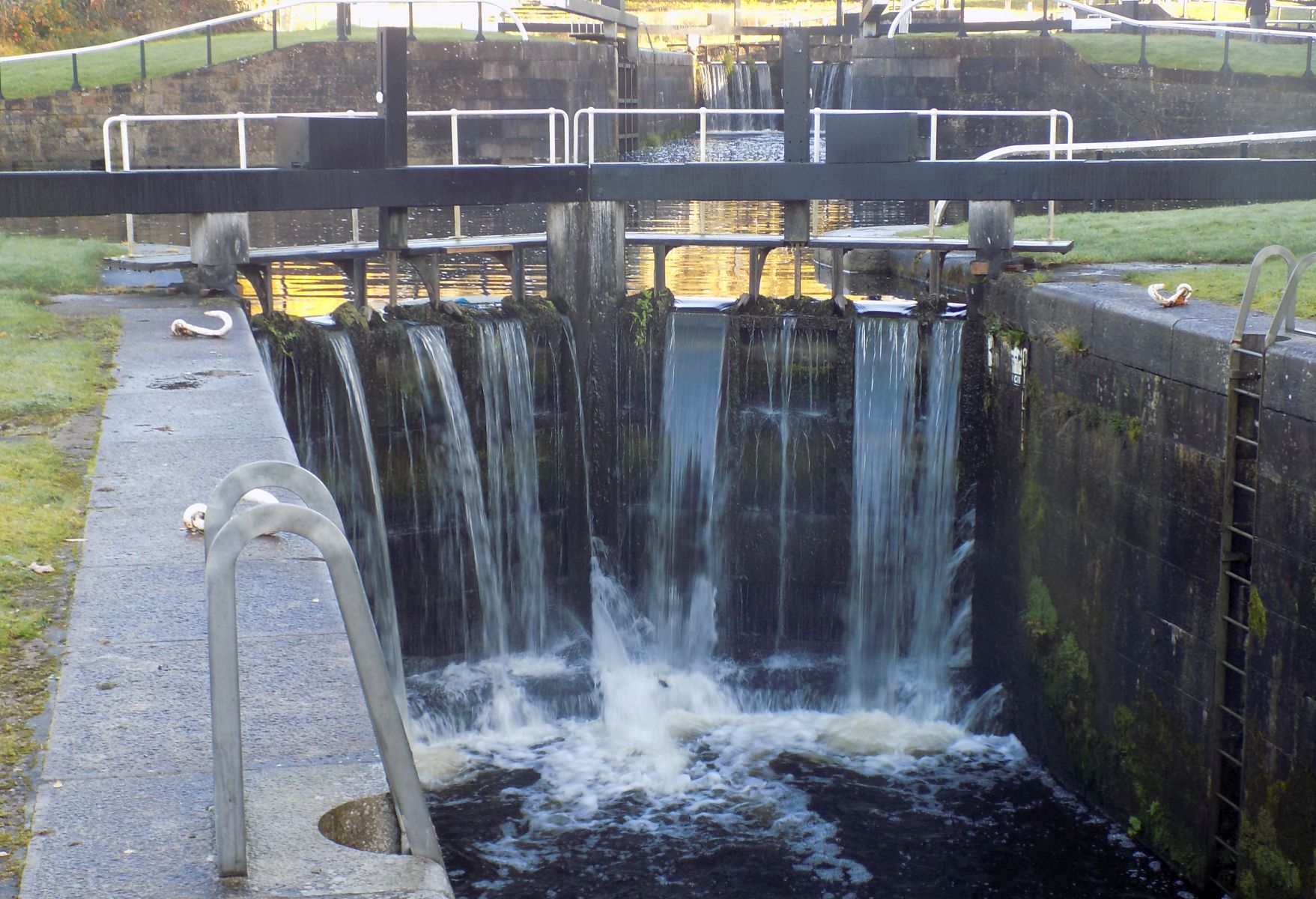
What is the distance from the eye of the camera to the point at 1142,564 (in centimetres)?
790

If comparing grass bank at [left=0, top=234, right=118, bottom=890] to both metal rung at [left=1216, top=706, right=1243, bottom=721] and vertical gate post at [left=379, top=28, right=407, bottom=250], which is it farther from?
metal rung at [left=1216, top=706, right=1243, bottom=721]

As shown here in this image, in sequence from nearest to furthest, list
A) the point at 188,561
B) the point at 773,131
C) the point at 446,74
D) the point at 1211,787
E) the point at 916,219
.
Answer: the point at 188,561
the point at 1211,787
the point at 916,219
the point at 446,74
the point at 773,131

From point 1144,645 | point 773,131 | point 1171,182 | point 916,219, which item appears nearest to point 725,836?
point 1144,645

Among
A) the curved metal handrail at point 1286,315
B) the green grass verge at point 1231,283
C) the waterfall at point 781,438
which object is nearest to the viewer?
the curved metal handrail at point 1286,315

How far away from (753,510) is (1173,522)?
3917 millimetres

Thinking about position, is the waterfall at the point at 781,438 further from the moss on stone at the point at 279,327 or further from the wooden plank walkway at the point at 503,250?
the moss on stone at the point at 279,327

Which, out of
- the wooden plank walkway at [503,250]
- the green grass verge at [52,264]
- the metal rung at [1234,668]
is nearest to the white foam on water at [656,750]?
the metal rung at [1234,668]

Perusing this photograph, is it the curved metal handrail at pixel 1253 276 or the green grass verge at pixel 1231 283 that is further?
the green grass verge at pixel 1231 283

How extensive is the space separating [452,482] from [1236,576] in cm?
541

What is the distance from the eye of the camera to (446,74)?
25.1 meters

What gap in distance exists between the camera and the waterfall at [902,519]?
1030cm

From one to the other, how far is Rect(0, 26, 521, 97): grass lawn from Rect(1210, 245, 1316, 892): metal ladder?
20.8 meters

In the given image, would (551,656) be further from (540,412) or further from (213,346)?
(213,346)

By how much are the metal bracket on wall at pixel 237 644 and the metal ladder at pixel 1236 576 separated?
5088mm
